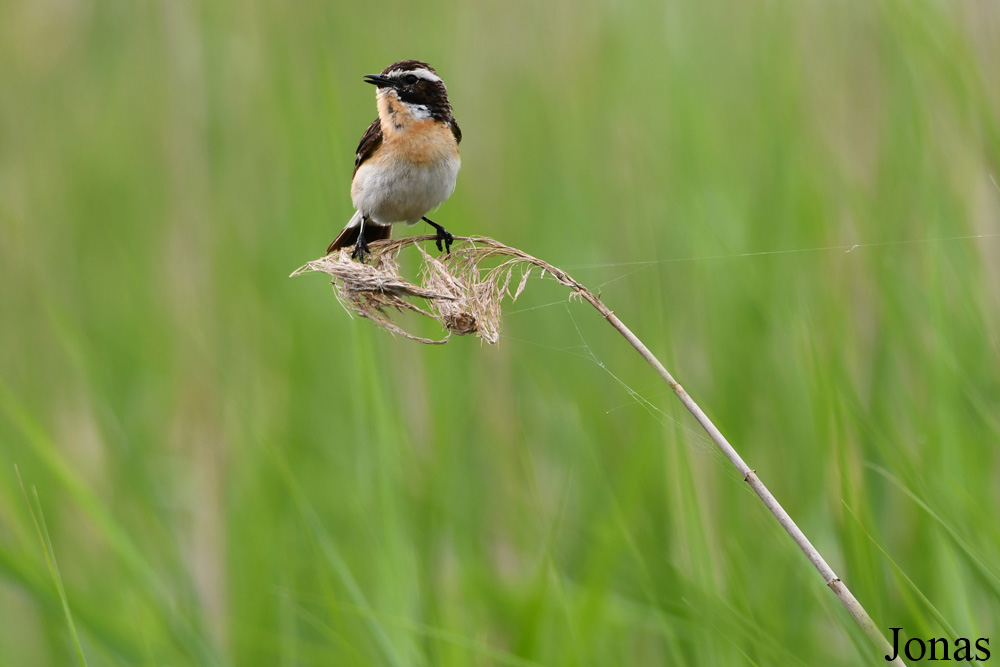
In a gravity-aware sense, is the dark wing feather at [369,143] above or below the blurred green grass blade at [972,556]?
above

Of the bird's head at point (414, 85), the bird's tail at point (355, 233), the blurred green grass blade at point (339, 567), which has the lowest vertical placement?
the blurred green grass blade at point (339, 567)

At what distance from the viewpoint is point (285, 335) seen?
133 inches

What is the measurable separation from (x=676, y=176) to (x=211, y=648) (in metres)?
1.93

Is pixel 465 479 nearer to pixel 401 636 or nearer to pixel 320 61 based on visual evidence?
pixel 401 636

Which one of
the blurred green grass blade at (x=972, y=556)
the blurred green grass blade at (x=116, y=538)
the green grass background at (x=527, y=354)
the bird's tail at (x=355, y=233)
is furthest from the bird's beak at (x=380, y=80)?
the blurred green grass blade at (x=972, y=556)

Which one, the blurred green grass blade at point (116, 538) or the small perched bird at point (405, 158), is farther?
the small perched bird at point (405, 158)

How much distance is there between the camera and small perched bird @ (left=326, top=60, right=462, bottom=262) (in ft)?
9.60

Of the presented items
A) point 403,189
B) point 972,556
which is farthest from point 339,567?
point 403,189

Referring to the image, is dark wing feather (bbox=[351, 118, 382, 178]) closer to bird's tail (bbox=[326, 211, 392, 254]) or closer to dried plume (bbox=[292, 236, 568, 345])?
bird's tail (bbox=[326, 211, 392, 254])

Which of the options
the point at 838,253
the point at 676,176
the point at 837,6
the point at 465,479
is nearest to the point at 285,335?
the point at 465,479

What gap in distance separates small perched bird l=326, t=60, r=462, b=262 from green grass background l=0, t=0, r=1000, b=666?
0.12 m

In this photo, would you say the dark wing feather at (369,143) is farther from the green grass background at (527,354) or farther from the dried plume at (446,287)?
the dried plume at (446,287)

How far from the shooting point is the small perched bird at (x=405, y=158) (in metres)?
2.93

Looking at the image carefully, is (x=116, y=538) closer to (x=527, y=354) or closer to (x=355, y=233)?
(x=355, y=233)
